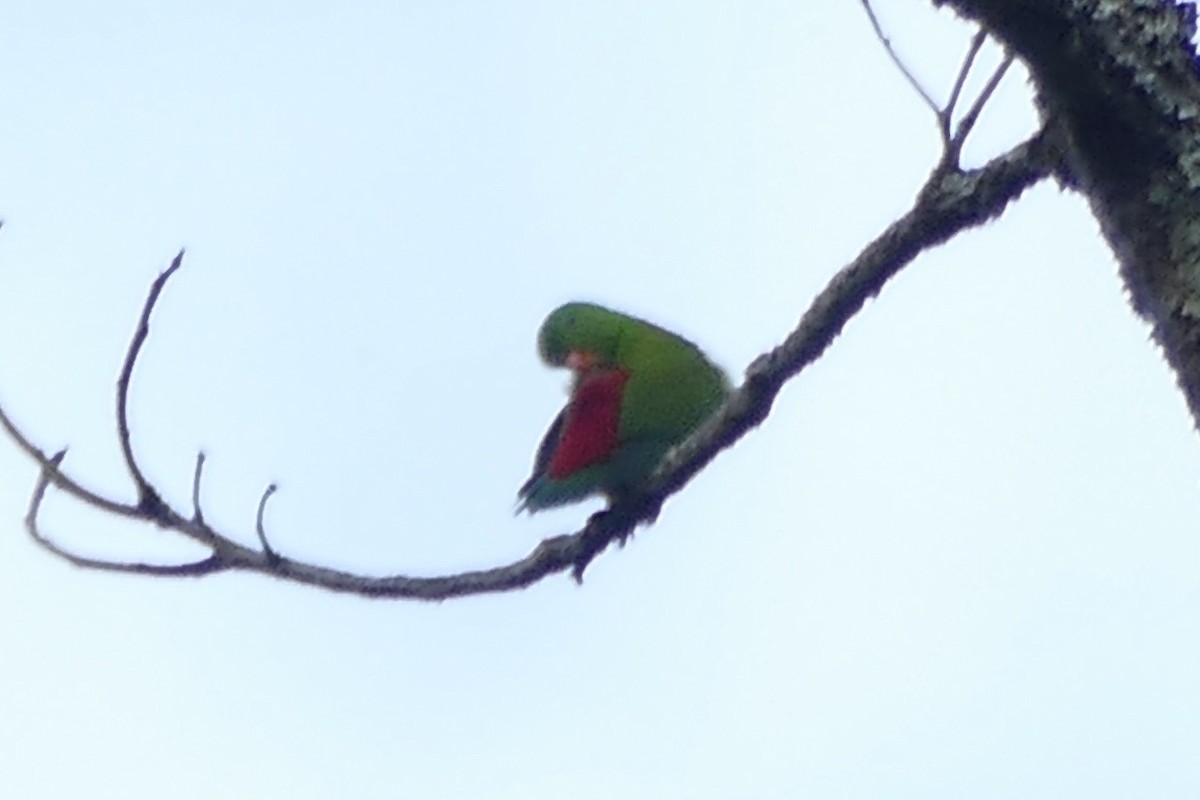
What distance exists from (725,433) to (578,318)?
1512mm

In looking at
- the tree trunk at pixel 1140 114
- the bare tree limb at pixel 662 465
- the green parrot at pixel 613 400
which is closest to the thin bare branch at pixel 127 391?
the bare tree limb at pixel 662 465

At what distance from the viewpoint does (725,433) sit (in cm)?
286

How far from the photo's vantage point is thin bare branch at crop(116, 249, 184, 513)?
295cm

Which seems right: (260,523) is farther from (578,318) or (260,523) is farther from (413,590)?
(578,318)

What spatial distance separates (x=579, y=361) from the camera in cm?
427

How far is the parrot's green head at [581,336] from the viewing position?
13.9 feet

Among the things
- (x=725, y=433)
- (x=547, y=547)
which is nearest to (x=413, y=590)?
(x=547, y=547)

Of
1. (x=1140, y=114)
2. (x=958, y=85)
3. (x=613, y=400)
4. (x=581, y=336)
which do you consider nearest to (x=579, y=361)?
(x=581, y=336)

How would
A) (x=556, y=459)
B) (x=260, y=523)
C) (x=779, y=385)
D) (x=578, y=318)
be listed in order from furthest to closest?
1. (x=578, y=318)
2. (x=556, y=459)
3. (x=260, y=523)
4. (x=779, y=385)

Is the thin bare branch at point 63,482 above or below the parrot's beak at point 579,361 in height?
below

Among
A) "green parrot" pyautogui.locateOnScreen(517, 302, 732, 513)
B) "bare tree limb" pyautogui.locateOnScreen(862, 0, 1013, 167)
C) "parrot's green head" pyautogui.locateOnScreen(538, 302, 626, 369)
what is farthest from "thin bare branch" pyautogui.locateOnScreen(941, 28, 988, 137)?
"parrot's green head" pyautogui.locateOnScreen(538, 302, 626, 369)

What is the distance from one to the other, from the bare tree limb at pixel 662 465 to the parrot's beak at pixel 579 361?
1.07 metres

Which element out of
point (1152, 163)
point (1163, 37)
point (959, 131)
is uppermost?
point (959, 131)

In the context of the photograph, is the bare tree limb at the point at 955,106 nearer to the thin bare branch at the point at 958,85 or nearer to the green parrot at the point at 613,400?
the thin bare branch at the point at 958,85
